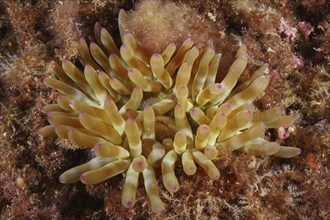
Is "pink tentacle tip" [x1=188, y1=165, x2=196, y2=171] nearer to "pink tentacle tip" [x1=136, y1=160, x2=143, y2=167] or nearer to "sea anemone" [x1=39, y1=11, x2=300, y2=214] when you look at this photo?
"sea anemone" [x1=39, y1=11, x2=300, y2=214]

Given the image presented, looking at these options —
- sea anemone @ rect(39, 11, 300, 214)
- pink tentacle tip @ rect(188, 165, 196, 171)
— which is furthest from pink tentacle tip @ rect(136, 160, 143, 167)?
pink tentacle tip @ rect(188, 165, 196, 171)

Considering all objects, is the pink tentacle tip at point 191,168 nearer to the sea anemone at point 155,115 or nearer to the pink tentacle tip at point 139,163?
the sea anemone at point 155,115

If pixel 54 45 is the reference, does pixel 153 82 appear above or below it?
below

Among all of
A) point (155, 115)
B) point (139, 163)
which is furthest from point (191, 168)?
point (155, 115)

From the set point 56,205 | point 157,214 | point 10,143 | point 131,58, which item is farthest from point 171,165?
point 10,143

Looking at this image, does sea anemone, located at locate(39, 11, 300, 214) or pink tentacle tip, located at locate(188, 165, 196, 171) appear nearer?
pink tentacle tip, located at locate(188, 165, 196, 171)

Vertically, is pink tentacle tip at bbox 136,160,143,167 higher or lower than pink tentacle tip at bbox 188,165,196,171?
higher

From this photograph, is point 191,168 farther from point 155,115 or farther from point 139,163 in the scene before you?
point 155,115

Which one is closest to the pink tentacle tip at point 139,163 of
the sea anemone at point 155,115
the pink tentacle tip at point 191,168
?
the sea anemone at point 155,115

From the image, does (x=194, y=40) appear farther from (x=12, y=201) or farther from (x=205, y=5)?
(x=12, y=201)
